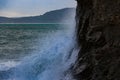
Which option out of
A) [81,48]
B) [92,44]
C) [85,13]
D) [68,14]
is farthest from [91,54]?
[68,14]

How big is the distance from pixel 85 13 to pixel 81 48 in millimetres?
1100

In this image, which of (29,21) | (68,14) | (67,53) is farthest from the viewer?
(29,21)

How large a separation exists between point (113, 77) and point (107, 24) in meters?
1.42

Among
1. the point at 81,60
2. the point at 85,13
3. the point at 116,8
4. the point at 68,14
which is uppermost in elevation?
the point at 116,8

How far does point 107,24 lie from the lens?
366 inches

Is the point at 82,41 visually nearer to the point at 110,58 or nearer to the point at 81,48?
the point at 81,48

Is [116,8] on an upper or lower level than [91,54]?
upper

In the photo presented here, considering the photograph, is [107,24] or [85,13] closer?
[107,24]

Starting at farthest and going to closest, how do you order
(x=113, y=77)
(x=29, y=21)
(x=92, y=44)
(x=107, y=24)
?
1. (x=29, y=21)
2. (x=92, y=44)
3. (x=107, y=24)
4. (x=113, y=77)

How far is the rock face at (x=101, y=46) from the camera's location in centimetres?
887

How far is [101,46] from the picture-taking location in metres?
9.45

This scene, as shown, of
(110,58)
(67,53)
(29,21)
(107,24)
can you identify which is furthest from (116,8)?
(29,21)

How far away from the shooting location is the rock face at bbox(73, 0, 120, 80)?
8867 mm

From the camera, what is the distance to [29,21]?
162 m
